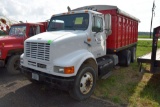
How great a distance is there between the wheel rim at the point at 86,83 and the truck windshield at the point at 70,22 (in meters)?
1.45

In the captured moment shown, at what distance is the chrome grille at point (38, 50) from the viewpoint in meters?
3.91

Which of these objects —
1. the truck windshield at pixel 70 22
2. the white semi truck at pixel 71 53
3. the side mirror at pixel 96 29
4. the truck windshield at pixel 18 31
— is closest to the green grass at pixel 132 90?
the white semi truck at pixel 71 53

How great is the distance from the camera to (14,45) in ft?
21.4

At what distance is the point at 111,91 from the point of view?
4.90 metres

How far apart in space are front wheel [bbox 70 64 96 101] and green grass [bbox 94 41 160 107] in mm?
444

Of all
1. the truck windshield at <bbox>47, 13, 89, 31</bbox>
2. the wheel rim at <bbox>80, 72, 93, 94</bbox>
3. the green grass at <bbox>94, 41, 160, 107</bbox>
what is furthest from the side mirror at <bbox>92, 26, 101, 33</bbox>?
the green grass at <bbox>94, 41, 160, 107</bbox>

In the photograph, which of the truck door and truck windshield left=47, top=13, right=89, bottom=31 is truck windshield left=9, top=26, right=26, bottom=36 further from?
the truck door

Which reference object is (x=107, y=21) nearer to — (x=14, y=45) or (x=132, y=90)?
(x=132, y=90)

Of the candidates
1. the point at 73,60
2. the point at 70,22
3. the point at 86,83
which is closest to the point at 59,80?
the point at 73,60

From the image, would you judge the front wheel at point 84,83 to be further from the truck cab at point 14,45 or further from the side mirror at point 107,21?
the truck cab at point 14,45

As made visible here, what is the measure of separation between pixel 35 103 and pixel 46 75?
2.69ft

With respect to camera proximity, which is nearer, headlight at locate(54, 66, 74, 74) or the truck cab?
headlight at locate(54, 66, 74, 74)

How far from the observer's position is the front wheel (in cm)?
401

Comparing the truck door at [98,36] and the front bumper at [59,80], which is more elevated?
the truck door at [98,36]
